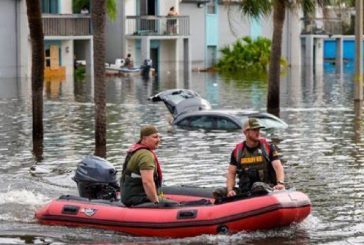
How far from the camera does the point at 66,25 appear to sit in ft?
212

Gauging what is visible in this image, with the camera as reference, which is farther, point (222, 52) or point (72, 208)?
point (222, 52)

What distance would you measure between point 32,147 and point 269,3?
12.0 metres

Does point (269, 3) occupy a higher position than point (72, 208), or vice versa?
point (269, 3)

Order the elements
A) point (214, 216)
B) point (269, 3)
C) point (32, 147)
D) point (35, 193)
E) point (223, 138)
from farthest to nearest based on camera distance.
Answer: point (269, 3) < point (223, 138) < point (32, 147) < point (35, 193) < point (214, 216)

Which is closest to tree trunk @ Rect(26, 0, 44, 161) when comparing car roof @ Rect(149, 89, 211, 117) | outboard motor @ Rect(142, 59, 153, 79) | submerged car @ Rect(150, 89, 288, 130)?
submerged car @ Rect(150, 89, 288, 130)

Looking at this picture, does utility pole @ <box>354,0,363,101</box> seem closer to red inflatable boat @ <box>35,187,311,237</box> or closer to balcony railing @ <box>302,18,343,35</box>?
red inflatable boat @ <box>35,187,311,237</box>

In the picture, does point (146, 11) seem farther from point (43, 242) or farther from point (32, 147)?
point (43, 242)

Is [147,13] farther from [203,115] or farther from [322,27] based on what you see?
[203,115]

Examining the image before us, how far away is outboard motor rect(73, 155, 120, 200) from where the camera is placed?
16922 mm

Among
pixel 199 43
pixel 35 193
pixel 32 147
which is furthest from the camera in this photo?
pixel 199 43

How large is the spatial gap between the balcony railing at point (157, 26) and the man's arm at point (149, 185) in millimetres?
55419

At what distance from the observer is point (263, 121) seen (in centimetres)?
3092

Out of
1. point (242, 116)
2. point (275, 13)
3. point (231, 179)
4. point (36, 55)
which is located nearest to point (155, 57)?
point (275, 13)

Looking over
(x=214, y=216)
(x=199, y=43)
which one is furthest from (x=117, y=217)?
(x=199, y=43)
